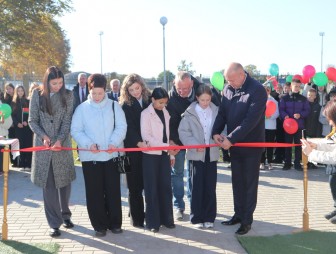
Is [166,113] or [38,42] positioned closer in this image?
[166,113]

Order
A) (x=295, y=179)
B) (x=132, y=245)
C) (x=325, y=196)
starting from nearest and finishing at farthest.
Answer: (x=132, y=245)
(x=325, y=196)
(x=295, y=179)

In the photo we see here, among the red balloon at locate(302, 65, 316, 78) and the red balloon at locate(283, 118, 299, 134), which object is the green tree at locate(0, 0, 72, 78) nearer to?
the red balloon at locate(302, 65, 316, 78)

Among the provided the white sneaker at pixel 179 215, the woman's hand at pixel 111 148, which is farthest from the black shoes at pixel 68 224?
the white sneaker at pixel 179 215

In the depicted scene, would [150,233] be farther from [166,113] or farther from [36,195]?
[36,195]

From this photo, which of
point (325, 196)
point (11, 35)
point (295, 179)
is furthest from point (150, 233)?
point (11, 35)

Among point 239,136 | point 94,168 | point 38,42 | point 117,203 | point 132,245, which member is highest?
point 38,42

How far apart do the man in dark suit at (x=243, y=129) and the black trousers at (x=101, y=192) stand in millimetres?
1443

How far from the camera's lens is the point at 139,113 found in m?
5.52

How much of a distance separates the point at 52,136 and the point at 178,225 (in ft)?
6.90

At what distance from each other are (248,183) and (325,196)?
276cm

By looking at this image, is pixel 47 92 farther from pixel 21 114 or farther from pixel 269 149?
pixel 269 149

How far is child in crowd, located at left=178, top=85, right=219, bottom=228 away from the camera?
220 inches

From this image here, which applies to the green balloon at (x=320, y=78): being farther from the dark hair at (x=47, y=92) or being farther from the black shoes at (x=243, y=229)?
the dark hair at (x=47, y=92)

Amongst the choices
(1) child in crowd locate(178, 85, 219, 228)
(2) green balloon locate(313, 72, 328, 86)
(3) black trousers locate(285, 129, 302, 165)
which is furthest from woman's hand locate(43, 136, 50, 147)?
(2) green balloon locate(313, 72, 328, 86)
